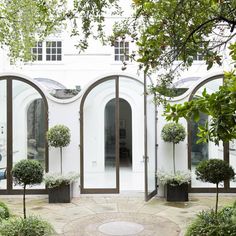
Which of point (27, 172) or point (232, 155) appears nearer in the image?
point (27, 172)

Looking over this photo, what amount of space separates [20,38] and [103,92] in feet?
8.64

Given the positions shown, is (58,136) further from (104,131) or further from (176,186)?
(176,186)

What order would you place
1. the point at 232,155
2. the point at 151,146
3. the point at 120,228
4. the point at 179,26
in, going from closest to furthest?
the point at 179,26 → the point at 120,228 → the point at 151,146 → the point at 232,155

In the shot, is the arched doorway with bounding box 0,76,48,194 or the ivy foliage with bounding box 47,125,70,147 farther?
the arched doorway with bounding box 0,76,48,194

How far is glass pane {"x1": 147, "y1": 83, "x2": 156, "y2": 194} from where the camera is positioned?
7.35m

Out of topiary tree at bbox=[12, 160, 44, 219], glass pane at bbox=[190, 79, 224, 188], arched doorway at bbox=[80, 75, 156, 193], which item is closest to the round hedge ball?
topiary tree at bbox=[12, 160, 44, 219]

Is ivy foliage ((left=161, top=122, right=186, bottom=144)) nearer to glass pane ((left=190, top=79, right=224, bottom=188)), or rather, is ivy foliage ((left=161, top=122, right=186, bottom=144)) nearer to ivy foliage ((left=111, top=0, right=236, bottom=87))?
glass pane ((left=190, top=79, right=224, bottom=188))

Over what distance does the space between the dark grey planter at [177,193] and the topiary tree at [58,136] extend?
263 cm

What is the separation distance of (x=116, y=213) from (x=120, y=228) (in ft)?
3.03

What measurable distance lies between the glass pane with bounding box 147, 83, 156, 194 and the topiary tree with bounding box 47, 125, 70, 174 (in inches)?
76.5

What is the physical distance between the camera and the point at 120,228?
5.43 meters

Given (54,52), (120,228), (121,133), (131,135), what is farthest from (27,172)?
(54,52)

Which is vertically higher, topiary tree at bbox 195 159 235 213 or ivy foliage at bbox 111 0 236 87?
ivy foliage at bbox 111 0 236 87

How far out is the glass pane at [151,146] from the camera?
7.35 metres
